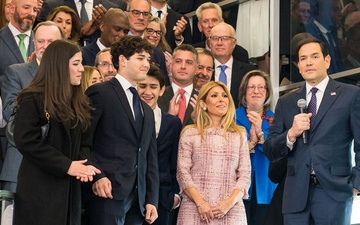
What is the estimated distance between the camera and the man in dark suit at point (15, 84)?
21.3 feet

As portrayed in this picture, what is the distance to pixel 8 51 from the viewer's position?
7.53 meters

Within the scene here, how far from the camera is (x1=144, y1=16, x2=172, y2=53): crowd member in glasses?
29.5 feet

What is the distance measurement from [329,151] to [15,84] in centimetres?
235

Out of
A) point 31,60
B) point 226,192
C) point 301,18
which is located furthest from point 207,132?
point 301,18

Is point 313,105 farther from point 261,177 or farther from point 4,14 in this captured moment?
point 4,14

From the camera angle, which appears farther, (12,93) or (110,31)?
(110,31)

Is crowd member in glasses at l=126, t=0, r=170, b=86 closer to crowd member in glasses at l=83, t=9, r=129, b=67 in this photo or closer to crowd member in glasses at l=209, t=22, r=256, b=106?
crowd member in glasses at l=83, t=9, r=129, b=67

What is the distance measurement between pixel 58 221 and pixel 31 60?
1845 mm

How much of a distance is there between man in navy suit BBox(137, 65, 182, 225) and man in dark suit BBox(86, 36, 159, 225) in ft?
1.79

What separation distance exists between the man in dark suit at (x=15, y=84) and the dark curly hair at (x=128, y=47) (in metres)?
0.63

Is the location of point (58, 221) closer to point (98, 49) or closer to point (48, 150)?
point (48, 150)

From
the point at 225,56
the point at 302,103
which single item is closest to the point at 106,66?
the point at 225,56

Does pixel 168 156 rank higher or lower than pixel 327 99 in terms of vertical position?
lower

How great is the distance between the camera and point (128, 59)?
6.38 metres
